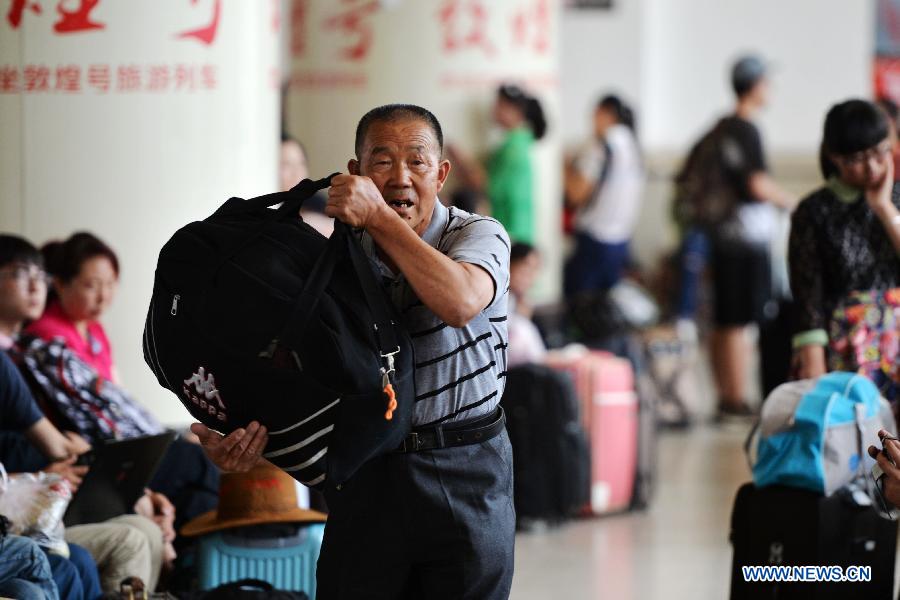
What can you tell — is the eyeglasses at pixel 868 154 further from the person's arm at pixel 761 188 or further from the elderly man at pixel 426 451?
the person's arm at pixel 761 188

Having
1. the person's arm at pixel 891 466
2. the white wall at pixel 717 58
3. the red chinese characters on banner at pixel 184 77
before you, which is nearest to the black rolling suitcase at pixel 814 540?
the person's arm at pixel 891 466

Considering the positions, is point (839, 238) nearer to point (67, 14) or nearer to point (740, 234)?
point (67, 14)

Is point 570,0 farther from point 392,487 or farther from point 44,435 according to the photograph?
point 392,487

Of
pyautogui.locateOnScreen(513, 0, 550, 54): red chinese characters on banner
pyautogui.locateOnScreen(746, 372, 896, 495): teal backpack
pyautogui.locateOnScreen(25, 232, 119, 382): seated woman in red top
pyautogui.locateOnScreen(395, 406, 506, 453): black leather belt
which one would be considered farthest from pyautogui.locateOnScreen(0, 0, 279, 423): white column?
pyautogui.locateOnScreen(513, 0, 550, 54): red chinese characters on banner

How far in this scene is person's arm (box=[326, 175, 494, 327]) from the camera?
2.55 meters

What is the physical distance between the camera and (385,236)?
8.42ft

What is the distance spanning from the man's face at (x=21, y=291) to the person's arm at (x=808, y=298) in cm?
A: 211

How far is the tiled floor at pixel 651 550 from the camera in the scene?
5.32 meters

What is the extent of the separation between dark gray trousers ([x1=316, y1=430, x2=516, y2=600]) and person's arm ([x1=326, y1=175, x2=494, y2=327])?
0.33 metres

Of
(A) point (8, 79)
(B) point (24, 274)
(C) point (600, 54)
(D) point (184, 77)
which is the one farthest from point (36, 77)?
(C) point (600, 54)

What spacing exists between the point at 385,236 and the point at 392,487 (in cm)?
48

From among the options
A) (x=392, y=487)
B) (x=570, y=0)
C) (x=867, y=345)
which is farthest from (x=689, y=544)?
(x=570, y=0)

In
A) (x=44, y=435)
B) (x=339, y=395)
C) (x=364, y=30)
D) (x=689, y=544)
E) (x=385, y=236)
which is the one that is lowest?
(x=689, y=544)

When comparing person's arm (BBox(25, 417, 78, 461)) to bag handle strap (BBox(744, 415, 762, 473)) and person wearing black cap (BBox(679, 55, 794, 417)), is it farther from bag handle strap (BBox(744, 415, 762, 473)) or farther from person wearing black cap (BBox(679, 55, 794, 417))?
person wearing black cap (BBox(679, 55, 794, 417))
